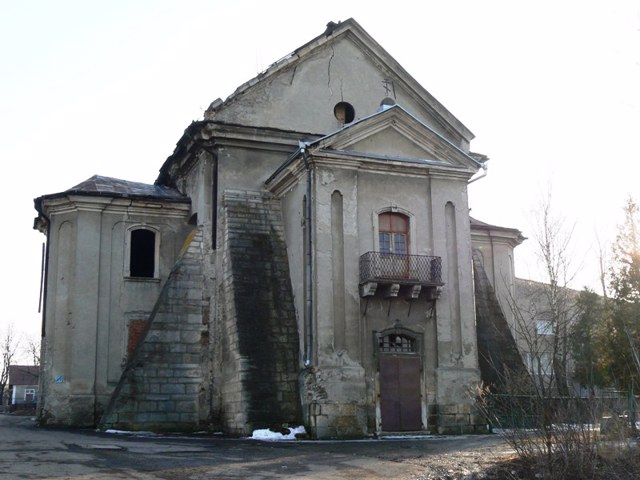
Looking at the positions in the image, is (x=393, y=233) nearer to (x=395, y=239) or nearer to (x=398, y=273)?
(x=395, y=239)

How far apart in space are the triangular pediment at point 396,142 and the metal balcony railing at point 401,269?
10.1 ft

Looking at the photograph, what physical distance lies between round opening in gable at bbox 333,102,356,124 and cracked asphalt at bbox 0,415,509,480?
11.6 m

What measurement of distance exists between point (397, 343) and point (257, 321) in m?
4.21

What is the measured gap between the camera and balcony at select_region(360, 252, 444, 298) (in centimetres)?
2086

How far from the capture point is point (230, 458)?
1396 cm

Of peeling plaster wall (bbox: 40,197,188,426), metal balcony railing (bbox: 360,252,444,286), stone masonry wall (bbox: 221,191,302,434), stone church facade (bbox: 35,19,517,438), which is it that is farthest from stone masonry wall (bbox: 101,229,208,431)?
metal balcony railing (bbox: 360,252,444,286)

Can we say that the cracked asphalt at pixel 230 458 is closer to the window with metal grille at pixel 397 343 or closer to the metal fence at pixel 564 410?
the metal fence at pixel 564 410

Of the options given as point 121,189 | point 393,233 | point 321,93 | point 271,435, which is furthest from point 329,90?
point 271,435

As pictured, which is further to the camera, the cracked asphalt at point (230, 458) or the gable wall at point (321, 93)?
the gable wall at point (321, 93)

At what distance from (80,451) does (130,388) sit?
618 centimetres

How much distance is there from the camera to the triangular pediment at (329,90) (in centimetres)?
2462

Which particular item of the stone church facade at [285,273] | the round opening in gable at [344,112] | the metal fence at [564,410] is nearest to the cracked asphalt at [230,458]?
the metal fence at [564,410]

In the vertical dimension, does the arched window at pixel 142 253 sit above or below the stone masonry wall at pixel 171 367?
above

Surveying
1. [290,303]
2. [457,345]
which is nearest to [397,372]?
[457,345]
